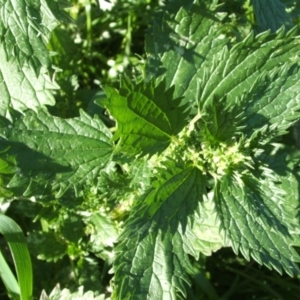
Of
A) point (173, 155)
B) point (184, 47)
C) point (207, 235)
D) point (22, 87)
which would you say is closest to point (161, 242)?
point (173, 155)

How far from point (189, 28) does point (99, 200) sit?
0.80 metres

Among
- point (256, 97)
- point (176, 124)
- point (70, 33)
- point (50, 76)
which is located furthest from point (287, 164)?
point (70, 33)

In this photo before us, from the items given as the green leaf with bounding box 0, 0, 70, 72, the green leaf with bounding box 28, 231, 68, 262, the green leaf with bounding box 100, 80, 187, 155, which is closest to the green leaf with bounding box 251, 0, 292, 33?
the green leaf with bounding box 100, 80, 187, 155

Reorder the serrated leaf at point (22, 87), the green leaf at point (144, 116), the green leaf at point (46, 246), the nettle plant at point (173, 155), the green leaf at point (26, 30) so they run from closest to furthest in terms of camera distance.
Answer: the green leaf at point (144, 116), the nettle plant at point (173, 155), the green leaf at point (26, 30), the serrated leaf at point (22, 87), the green leaf at point (46, 246)

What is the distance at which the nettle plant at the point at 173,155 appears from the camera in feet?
6.90

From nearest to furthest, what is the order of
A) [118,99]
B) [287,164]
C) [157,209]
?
[118,99] < [157,209] < [287,164]

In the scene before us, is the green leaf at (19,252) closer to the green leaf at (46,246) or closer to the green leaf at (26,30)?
Answer: the green leaf at (46,246)

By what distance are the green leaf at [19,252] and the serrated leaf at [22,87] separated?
49 centimetres

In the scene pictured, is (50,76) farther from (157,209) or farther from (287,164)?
(287,164)

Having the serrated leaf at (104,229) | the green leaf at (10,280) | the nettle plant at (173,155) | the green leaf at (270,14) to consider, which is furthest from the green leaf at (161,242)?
the green leaf at (270,14)

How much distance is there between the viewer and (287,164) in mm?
2412

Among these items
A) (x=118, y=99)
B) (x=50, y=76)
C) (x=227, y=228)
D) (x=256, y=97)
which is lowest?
(x=227, y=228)

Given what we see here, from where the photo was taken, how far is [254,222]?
2.18 metres

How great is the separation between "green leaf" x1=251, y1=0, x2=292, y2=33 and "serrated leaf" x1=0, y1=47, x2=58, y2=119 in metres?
0.91
